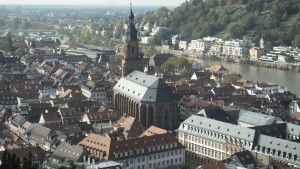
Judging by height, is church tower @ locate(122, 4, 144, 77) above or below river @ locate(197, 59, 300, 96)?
above

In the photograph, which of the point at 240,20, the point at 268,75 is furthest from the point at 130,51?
the point at 240,20

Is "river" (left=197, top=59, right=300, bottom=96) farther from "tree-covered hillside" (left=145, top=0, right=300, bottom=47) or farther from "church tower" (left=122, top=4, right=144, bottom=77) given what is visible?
"church tower" (left=122, top=4, right=144, bottom=77)

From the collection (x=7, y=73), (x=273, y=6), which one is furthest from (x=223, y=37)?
(x=7, y=73)

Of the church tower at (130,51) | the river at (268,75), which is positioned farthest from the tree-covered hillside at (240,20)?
the church tower at (130,51)

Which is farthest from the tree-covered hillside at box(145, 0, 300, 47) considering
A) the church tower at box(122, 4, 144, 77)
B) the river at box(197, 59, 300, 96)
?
the church tower at box(122, 4, 144, 77)

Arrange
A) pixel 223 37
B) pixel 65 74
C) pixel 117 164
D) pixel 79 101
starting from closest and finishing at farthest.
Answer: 1. pixel 117 164
2. pixel 79 101
3. pixel 65 74
4. pixel 223 37

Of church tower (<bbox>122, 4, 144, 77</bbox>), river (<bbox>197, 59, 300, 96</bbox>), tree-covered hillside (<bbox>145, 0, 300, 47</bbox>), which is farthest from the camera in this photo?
tree-covered hillside (<bbox>145, 0, 300, 47</bbox>)

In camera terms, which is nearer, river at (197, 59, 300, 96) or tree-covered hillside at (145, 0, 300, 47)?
river at (197, 59, 300, 96)

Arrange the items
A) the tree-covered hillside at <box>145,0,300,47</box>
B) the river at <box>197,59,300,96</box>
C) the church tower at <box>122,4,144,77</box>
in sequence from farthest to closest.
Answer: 1. the tree-covered hillside at <box>145,0,300,47</box>
2. the river at <box>197,59,300,96</box>
3. the church tower at <box>122,4,144,77</box>

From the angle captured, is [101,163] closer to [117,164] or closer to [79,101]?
[117,164]
